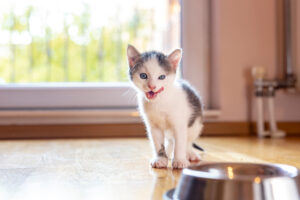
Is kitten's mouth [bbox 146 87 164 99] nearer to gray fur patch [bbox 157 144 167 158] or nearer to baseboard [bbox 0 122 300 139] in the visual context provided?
gray fur patch [bbox 157 144 167 158]

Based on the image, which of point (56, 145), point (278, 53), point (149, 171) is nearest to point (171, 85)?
point (149, 171)

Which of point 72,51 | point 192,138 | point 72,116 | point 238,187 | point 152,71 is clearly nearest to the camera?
point 238,187

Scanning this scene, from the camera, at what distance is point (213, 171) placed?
1.01 m

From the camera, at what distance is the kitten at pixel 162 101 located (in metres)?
1.32

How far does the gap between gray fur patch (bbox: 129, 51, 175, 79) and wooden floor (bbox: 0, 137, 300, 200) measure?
30 cm

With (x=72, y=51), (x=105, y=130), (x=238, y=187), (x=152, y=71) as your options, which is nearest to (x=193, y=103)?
Result: (x=152, y=71)

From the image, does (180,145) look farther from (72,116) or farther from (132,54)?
(72,116)

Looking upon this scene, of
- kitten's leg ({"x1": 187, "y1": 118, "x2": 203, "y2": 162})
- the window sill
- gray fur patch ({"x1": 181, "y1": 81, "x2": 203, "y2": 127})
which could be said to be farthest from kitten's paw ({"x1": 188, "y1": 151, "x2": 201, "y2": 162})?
the window sill

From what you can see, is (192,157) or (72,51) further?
(72,51)

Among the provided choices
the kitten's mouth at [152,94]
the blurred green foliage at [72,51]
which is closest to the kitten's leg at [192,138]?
the kitten's mouth at [152,94]

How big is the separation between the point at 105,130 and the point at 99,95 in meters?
0.22

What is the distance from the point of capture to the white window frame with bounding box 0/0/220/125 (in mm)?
2410

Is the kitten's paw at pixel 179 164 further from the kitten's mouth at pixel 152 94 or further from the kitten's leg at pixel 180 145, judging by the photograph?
the kitten's mouth at pixel 152 94

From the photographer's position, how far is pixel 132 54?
4.55 ft
